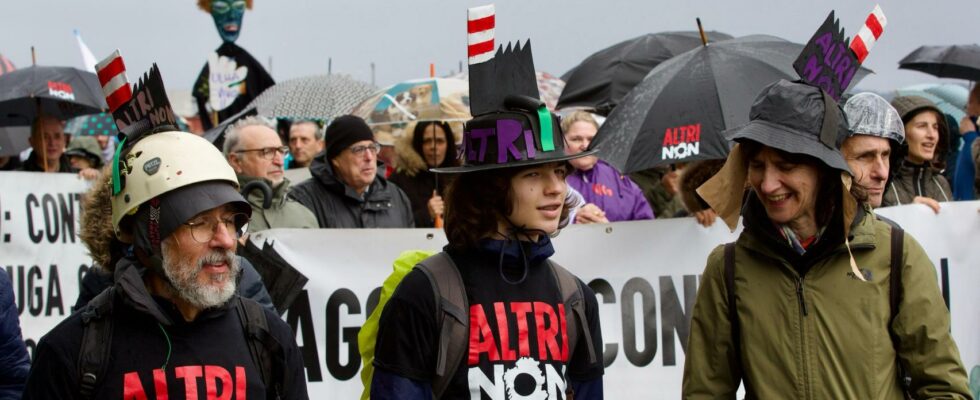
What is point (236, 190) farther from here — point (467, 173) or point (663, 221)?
point (663, 221)

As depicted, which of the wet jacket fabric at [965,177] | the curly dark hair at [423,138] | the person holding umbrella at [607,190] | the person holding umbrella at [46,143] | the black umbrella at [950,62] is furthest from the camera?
the black umbrella at [950,62]

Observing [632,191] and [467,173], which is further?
[632,191]

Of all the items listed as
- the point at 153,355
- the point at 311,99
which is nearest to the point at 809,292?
the point at 153,355

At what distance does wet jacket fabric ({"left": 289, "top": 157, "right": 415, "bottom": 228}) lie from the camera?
295 inches

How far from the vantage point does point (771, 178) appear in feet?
13.4

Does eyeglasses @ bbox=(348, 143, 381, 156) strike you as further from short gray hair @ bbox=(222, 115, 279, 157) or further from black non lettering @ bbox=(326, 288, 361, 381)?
black non lettering @ bbox=(326, 288, 361, 381)

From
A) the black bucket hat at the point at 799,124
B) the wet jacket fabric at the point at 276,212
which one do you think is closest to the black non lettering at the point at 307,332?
the wet jacket fabric at the point at 276,212

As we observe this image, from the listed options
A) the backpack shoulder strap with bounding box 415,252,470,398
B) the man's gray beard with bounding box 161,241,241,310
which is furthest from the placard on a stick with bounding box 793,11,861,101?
the man's gray beard with bounding box 161,241,241,310

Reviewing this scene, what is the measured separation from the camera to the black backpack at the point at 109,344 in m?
3.46

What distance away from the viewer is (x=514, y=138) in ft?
13.2

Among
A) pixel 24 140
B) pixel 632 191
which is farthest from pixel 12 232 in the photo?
pixel 632 191

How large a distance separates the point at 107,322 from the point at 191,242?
335 millimetres

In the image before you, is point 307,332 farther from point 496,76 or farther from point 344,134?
point 496,76

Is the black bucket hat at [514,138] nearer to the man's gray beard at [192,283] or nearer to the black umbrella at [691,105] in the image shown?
the man's gray beard at [192,283]
